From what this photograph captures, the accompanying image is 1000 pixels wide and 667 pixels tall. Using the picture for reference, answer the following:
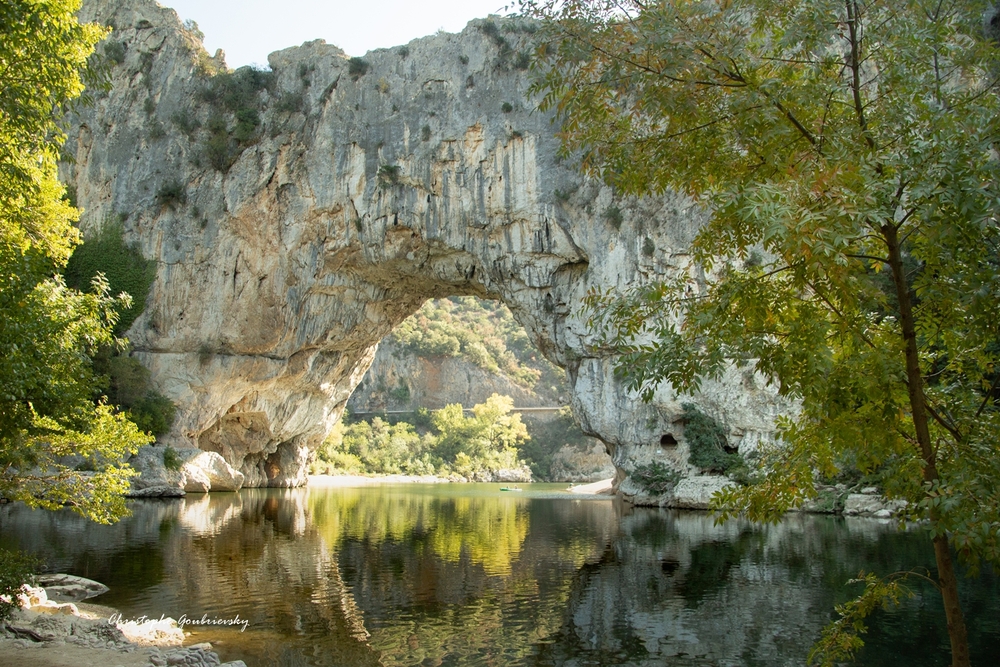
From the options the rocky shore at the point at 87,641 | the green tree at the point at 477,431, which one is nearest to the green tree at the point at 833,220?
the rocky shore at the point at 87,641

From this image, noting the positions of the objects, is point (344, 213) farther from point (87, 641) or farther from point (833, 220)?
point (833, 220)

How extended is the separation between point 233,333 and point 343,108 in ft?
40.2

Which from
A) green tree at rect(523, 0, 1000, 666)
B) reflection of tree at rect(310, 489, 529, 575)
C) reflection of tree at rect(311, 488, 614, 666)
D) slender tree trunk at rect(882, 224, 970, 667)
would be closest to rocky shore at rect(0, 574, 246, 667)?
reflection of tree at rect(311, 488, 614, 666)

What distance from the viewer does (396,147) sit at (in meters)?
32.6

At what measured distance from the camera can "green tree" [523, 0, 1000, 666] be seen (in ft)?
12.1

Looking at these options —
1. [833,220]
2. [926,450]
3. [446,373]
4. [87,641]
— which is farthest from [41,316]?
[446,373]

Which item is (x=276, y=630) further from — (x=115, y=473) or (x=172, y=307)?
(x=172, y=307)

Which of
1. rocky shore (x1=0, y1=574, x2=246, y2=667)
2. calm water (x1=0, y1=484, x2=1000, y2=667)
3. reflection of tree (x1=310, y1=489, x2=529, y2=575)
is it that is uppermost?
rocky shore (x1=0, y1=574, x2=246, y2=667)

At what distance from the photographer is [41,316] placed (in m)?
6.70

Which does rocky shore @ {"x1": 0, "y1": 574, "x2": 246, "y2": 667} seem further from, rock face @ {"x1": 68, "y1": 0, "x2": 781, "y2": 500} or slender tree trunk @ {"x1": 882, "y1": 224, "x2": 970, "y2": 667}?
rock face @ {"x1": 68, "y1": 0, "x2": 781, "y2": 500}

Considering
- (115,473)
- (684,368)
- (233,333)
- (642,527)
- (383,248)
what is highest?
(383,248)

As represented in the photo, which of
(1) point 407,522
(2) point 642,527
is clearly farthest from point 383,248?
(2) point 642,527

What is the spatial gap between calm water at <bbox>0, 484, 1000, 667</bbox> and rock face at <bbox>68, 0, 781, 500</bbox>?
464 inches

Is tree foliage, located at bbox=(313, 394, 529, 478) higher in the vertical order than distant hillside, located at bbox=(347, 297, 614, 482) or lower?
lower
